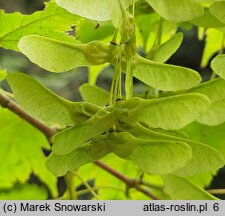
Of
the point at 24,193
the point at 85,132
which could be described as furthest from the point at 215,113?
the point at 24,193

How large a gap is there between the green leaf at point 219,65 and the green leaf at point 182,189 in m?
0.12

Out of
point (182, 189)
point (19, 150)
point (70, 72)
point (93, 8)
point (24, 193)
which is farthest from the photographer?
point (70, 72)

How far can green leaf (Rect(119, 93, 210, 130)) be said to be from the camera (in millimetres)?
413

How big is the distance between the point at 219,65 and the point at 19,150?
54 centimetres

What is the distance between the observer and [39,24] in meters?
0.60

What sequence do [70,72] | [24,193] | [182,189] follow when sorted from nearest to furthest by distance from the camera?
[182,189], [24,193], [70,72]

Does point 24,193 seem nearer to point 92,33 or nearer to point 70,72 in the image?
point 92,33

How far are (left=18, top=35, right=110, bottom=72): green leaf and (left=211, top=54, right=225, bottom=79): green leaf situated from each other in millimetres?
81

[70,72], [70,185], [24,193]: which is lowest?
[70,72]

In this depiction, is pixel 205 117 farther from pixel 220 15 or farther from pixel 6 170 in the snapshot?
pixel 6 170

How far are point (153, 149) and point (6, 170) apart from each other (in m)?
0.54

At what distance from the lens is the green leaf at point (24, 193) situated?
3.42ft

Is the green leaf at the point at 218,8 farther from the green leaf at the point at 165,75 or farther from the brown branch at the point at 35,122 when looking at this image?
the brown branch at the point at 35,122

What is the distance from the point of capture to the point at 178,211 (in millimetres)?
599
